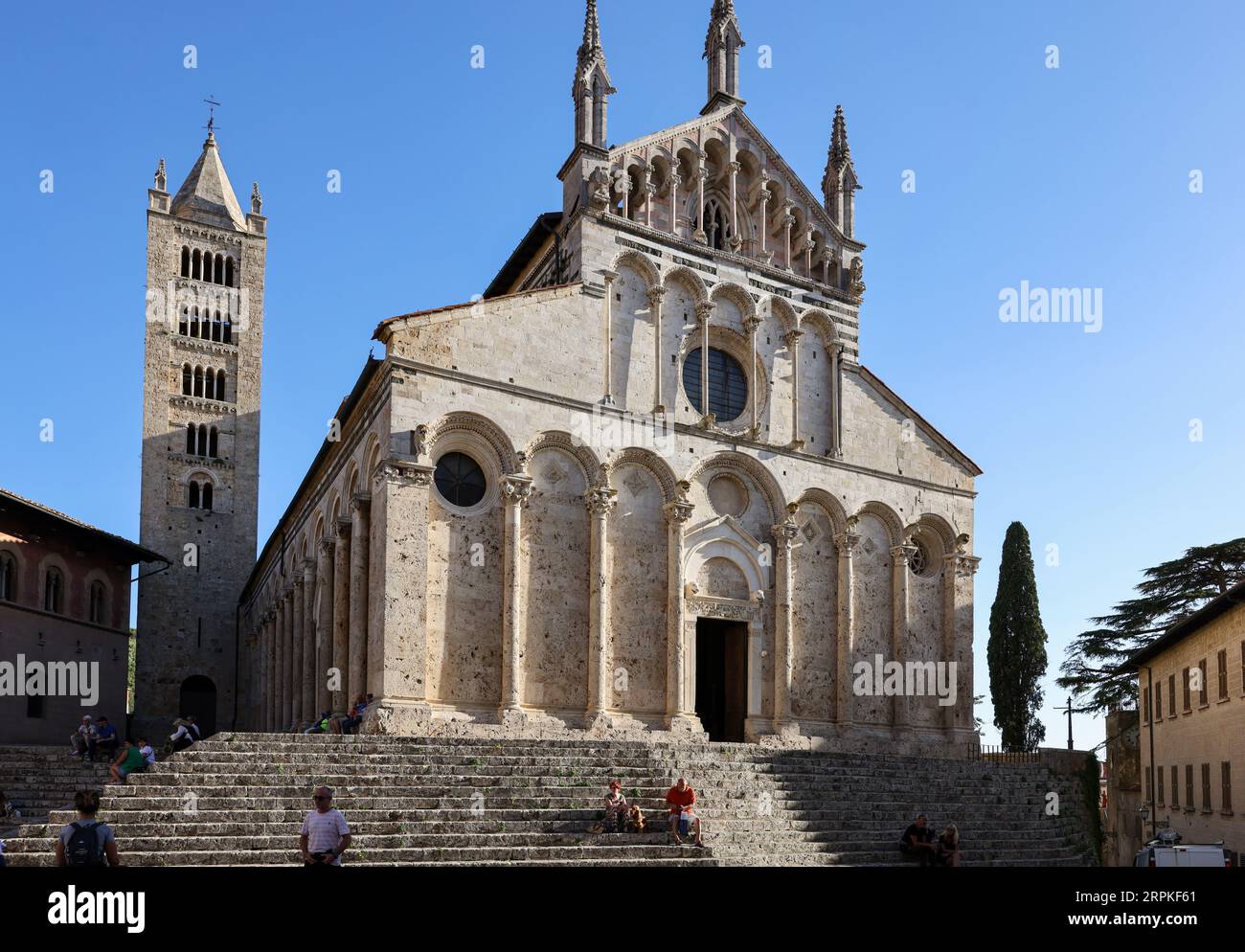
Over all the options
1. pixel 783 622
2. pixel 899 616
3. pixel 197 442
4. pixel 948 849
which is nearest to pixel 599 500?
pixel 783 622

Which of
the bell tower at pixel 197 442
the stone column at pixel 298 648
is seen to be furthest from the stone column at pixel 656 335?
the bell tower at pixel 197 442

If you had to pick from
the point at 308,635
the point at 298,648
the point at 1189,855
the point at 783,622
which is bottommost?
the point at 1189,855

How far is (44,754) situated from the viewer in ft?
79.7

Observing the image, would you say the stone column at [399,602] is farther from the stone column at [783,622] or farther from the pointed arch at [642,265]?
the stone column at [783,622]

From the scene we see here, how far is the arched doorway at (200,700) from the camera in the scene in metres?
47.1

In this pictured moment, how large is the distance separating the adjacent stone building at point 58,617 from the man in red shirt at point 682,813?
22.4 m

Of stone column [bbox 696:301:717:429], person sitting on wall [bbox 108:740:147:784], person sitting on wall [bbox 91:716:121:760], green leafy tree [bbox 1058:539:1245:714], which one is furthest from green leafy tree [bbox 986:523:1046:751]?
person sitting on wall [bbox 108:740:147:784]

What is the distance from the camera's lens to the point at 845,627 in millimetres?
27062

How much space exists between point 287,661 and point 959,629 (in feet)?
65.5

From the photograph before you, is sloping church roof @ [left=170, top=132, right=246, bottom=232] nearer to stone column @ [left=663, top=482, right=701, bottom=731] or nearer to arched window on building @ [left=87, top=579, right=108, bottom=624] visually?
arched window on building @ [left=87, top=579, right=108, bottom=624]

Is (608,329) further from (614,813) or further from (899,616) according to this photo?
(614,813)

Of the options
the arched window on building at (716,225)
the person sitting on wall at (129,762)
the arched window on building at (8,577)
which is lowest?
the person sitting on wall at (129,762)

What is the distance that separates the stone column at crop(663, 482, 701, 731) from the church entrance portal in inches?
56.9
